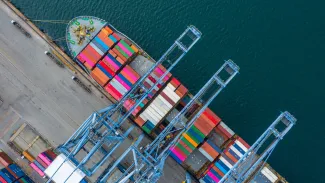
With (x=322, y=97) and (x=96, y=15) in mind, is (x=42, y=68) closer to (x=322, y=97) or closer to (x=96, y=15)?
(x=96, y=15)

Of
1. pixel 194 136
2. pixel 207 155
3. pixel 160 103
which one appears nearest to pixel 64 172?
pixel 160 103

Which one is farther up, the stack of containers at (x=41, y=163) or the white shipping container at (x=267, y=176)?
the white shipping container at (x=267, y=176)

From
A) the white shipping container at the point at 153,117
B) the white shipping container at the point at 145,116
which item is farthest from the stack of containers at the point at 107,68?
the white shipping container at the point at 153,117

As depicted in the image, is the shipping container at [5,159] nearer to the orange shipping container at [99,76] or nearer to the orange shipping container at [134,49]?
the orange shipping container at [99,76]

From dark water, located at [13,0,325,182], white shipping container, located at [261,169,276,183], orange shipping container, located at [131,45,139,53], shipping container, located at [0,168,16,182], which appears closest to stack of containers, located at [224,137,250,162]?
dark water, located at [13,0,325,182]

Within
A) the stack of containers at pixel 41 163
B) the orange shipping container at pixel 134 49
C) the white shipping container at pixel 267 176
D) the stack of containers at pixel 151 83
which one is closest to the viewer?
the stack of containers at pixel 41 163

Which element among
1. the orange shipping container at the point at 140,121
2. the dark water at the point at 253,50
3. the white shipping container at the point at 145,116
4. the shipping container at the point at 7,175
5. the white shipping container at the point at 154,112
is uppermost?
the dark water at the point at 253,50

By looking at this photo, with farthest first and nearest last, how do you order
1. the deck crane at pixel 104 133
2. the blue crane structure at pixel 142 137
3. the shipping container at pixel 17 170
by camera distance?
1. the shipping container at pixel 17 170
2. the blue crane structure at pixel 142 137
3. the deck crane at pixel 104 133

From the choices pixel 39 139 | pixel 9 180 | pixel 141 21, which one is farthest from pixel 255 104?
pixel 9 180
